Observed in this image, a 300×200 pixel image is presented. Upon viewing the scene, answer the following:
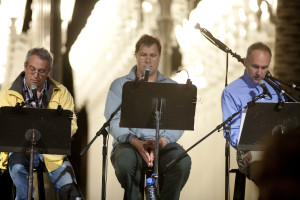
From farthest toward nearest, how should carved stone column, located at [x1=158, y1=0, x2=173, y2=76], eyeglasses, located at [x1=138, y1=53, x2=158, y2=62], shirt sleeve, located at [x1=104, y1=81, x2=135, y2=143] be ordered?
1. carved stone column, located at [x1=158, y1=0, x2=173, y2=76]
2. eyeglasses, located at [x1=138, y1=53, x2=158, y2=62]
3. shirt sleeve, located at [x1=104, y1=81, x2=135, y2=143]

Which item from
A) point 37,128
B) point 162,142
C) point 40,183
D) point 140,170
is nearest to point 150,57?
point 162,142

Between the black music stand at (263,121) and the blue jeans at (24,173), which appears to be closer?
the black music stand at (263,121)

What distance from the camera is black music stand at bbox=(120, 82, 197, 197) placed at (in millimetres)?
3160

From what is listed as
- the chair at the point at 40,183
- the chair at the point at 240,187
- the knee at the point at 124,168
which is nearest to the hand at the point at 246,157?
the chair at the point at 240,187

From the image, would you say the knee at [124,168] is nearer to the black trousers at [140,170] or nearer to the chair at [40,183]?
the black trousers at [140,170]

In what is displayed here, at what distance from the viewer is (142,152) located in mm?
3607

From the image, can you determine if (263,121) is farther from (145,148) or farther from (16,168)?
(16,168)

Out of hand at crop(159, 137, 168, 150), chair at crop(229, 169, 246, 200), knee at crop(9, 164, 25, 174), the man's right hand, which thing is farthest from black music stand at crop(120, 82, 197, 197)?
knee at crop(9, 164, 25, 174)

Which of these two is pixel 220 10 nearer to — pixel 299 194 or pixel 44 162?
pixel 44 162

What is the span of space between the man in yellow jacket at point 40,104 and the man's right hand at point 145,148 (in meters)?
0.48

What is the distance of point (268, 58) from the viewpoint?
3.81m

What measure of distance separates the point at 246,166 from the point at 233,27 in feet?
6.38

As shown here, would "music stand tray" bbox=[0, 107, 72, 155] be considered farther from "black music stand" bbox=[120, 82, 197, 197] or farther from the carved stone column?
the carved stone column

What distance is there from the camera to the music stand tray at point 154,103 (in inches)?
124
